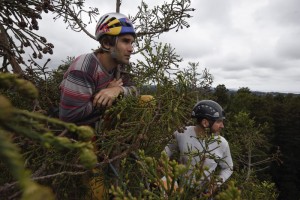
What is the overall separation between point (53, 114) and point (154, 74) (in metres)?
1.88

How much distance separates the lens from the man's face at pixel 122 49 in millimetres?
4133

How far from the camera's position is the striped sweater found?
3688 millimetres

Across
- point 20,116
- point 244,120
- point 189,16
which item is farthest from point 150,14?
point 244,120

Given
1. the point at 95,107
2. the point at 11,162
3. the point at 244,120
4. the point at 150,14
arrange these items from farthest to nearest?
1. the point at 244,120
2. the point at 150,14
3. the point at 95,107
4. the point at 11,162

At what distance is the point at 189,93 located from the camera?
10.6ft

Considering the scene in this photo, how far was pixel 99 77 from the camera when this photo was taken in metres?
4.04

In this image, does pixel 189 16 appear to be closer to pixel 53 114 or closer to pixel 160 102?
pixel 160 102

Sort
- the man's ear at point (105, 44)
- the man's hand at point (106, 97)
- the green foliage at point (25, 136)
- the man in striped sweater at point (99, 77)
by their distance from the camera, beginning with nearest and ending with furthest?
1. the green foliage at point (25, 136)
2. the man's hand at point (106, 97)
3. the man in striped sweater at point (99, 77)
4. the man's ear at point (105, 44)

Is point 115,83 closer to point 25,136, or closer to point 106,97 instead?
point 106,97

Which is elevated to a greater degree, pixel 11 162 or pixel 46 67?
pixel 46 67

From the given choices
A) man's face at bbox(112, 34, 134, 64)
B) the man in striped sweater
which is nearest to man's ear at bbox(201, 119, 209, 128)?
the man in striped sweater

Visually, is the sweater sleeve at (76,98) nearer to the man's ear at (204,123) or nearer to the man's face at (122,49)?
the man's face at (122,49)

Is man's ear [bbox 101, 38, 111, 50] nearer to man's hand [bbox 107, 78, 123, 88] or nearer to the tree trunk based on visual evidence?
man's hand [bbox 107, 78, 123, 88]

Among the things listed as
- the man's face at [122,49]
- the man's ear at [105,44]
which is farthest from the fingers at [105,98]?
the man's ear at [105,44]
